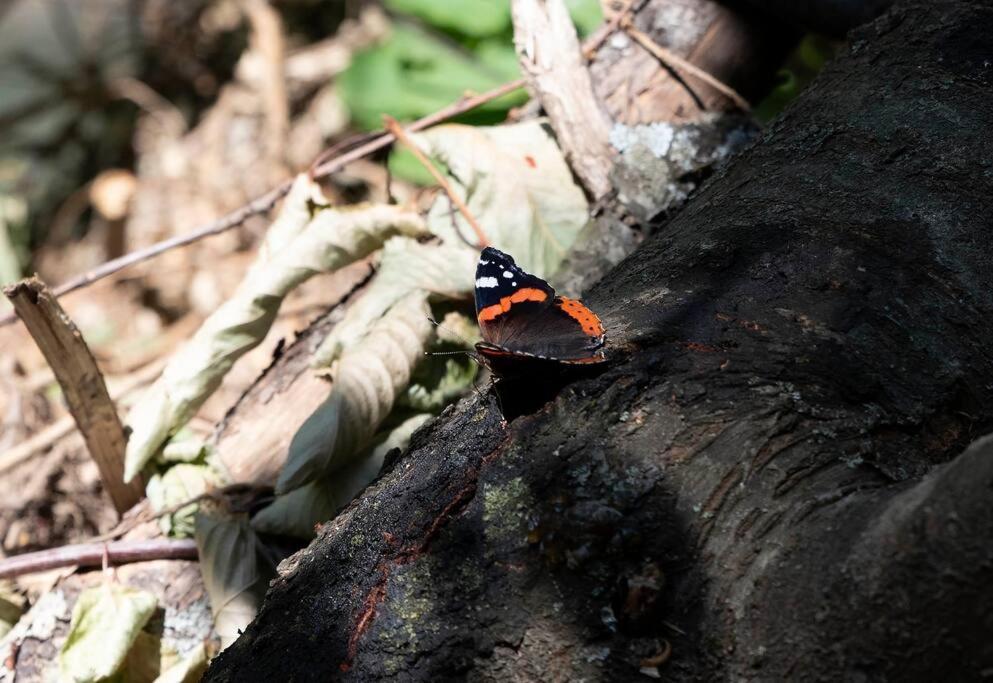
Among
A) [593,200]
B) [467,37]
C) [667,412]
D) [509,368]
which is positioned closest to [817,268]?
[667,412]

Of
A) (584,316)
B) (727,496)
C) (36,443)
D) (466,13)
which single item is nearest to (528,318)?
(584,316)

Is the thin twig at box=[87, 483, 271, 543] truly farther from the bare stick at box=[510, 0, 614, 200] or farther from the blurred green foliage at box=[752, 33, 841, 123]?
the blurred green foliage at box=[752, 33, 841, 123]

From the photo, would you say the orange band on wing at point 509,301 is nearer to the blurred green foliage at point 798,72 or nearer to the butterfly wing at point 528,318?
the butterfly wing at point 528,318

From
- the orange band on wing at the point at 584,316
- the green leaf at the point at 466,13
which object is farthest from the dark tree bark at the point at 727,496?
the green leaf at the point at 466,13

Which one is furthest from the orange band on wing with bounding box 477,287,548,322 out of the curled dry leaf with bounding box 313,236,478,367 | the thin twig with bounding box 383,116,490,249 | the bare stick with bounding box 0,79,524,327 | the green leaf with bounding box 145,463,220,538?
the bare stick with bounding box 0,79,524,327

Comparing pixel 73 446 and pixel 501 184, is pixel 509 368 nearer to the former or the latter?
pixel 501 184

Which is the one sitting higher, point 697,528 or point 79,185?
point 79,185
